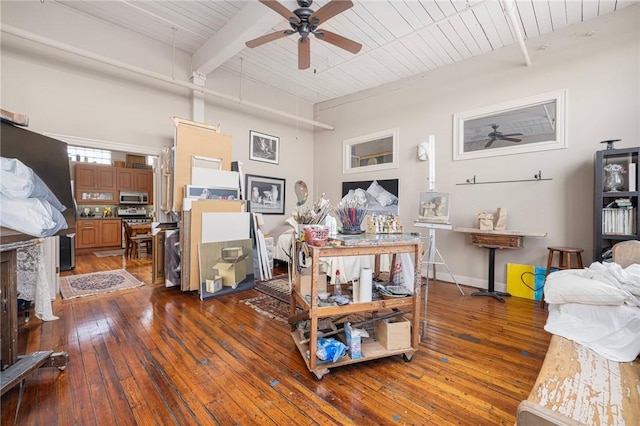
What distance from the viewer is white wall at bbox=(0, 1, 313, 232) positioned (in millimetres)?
3234

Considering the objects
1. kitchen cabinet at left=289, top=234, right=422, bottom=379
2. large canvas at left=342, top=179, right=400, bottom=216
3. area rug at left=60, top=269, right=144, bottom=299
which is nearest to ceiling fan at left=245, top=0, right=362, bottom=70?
kitchen cabinet at left=289, top=234, right=422, bottom=379

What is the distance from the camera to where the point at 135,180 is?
805cm

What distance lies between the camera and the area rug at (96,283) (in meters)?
3.63

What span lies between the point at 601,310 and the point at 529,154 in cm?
259

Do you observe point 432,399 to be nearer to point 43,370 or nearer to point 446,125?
point 43,370

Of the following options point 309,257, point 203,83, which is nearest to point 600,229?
point 309,257

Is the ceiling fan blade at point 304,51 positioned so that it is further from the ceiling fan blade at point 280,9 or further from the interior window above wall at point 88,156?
the interior window above wall at point 88,156

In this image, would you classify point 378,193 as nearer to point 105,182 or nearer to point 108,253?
point 108,253

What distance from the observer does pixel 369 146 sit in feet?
18.4

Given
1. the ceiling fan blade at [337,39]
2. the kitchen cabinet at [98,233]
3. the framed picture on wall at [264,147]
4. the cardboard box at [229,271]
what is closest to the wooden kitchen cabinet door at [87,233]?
the kitchen cabinet at [98,233]

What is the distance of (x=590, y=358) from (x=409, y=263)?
1.31 metres

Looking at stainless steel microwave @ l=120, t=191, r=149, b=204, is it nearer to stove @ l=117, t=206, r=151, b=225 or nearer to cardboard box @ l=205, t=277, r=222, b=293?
stove @ l=117, t=206, r=151, b=225

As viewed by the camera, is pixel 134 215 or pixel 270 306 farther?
pixel 134 215

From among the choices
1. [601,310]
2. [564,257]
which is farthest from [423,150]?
[601,310]
